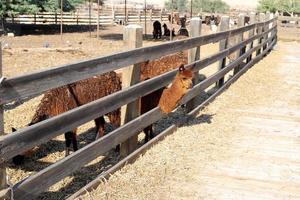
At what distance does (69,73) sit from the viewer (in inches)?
147

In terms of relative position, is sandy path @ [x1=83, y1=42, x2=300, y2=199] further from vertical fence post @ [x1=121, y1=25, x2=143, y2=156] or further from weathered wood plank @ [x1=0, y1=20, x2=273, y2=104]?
weathered wood plank @ [x1=0, y1=20, x2=273, y2=104]

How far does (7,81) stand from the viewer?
297 centimetres

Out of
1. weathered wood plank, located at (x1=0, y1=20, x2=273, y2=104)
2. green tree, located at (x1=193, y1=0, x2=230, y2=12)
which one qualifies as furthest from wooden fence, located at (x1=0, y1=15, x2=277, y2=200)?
green tree, located at (x1=193, y1=0, x2=230, y2=12)

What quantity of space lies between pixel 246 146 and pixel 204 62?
2151mm

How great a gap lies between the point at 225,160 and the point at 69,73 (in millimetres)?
2466

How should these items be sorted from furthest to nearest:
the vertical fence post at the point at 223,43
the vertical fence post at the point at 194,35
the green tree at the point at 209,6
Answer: the green tree at the point at 209,6, the vertical fence post at the point at 223,43, the vertical fence post at the point at 194,35

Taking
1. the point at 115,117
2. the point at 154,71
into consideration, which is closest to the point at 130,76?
the point at 115,117

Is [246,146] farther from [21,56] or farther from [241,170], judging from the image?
[21,56]

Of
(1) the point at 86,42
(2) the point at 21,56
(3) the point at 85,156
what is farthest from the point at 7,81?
(1) the point at 86,42

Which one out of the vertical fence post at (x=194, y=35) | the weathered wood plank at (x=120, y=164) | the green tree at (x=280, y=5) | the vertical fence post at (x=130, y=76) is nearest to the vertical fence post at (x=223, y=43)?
the vertical fence post at (x=194, y=35)

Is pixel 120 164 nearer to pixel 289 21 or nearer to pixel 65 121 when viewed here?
pixel 65 121

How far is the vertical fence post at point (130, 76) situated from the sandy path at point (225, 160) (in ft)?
0.74

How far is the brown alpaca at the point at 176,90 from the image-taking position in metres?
5.56

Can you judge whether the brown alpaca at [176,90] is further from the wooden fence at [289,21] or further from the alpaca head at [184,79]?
the wooden fence at [289,21]
